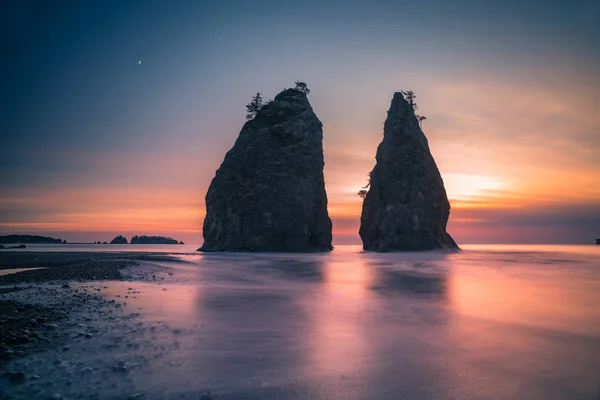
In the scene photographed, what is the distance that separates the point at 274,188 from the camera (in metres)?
48.6

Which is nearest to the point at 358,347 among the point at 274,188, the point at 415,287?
the point at 415,287

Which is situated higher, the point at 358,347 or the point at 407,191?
the point at 407,191

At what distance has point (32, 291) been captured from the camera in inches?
391

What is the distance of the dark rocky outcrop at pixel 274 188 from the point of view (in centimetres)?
4738

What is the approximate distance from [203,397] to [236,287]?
32.4 feet

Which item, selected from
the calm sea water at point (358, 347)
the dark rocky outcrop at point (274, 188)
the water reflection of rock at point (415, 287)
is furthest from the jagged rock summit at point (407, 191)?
the calm sea water at point (358, 347)

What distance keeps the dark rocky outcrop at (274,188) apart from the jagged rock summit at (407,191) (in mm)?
8535

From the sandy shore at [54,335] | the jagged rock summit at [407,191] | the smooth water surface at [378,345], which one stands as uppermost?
the jagged rock summit at [407,191]

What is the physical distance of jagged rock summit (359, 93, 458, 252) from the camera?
46625mm

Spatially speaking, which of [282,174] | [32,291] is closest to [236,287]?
[32,291]

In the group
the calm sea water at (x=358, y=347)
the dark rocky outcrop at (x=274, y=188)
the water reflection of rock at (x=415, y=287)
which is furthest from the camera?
the dark rocky outcrop at (x=274, y=188)

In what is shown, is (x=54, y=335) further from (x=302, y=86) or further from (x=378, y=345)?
(x=302, y=86)

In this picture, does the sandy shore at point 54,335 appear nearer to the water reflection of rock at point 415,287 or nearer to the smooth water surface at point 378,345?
the smooth water surface at point 378,345

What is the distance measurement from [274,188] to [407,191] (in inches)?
703
